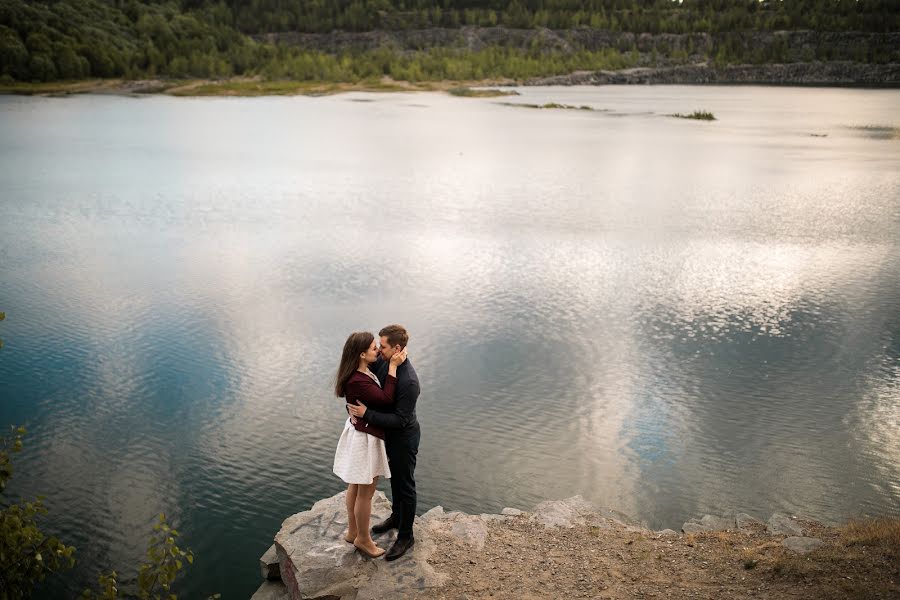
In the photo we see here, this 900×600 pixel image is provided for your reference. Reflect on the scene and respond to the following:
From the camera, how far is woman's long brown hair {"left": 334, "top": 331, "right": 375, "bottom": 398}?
7824 mm

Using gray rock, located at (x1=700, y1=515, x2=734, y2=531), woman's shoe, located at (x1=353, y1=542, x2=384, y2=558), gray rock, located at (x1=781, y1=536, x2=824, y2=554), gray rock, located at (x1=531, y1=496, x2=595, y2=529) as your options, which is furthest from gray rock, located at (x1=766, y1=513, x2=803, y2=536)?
woman's shoe, located at (x1=353, y1=542, x2=384, y2=558)

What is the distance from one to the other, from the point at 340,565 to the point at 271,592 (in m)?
1.71

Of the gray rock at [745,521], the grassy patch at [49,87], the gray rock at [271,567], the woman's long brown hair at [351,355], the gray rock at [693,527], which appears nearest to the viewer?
the woman's long brown hair at [351,355]

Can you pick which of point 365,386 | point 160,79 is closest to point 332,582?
point 365,386

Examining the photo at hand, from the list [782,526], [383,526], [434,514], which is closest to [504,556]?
[383,526]

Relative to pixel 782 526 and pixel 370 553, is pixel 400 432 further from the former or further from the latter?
pixel 782 526

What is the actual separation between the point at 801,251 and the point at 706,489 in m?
18.6

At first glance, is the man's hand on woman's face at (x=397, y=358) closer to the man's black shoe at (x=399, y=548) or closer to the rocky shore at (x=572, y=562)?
the man's black shoe at (x=399, y=548)

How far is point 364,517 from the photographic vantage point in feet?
27.8

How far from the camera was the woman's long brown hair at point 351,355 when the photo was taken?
7824 mm

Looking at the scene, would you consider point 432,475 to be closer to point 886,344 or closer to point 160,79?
point 886,344

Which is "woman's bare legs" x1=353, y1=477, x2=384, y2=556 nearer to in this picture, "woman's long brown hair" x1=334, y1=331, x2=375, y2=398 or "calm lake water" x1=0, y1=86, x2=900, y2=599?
"woman's long brown hair" x1=334, y1=331, x2=375, y2=398

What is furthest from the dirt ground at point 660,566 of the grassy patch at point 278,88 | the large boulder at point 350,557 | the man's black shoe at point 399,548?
the grassy patch at point 278,88

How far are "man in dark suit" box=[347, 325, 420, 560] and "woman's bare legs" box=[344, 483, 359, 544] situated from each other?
14.6 inches
